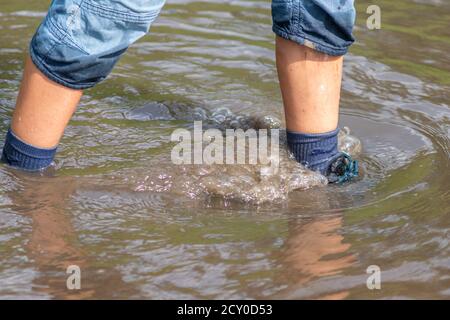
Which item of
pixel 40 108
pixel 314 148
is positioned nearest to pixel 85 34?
pixel 40 108

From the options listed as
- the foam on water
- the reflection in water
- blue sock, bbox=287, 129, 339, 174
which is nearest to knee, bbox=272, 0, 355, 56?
A: blue sock, bbox=287, 129, 339, 174

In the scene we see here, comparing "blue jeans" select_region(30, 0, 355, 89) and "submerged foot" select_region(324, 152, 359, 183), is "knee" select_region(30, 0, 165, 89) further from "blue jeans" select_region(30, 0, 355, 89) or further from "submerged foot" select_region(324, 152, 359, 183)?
"submerged foot" select_region(324, 152, 359, 183)

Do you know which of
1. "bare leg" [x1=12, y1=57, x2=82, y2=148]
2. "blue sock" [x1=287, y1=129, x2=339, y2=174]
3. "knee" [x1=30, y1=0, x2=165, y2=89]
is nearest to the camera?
"knee" [x1=30, y1=0, x2=165, y2=89]

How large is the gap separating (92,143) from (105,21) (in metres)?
0.78

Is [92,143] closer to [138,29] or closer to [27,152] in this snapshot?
[27,152]

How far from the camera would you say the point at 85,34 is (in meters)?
2.88

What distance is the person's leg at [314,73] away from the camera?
10.2 feet

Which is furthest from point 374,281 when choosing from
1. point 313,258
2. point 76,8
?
point 76,8

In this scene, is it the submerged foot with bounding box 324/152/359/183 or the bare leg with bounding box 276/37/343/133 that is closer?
the bare leg with bounding box 276/37/343/133

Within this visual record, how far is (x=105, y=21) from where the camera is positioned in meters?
2.86

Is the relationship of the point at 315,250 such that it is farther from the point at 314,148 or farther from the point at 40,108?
the point at 40,108

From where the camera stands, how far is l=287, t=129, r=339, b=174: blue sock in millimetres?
3270

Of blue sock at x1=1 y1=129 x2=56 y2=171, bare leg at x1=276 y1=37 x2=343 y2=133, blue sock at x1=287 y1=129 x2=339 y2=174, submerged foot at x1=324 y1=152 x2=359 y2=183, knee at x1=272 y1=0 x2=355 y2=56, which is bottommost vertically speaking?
submerged foot at x1=324 y1=152 x2=359 y2=183

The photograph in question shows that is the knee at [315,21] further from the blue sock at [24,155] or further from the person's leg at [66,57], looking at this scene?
the blue sock at [24,155]
